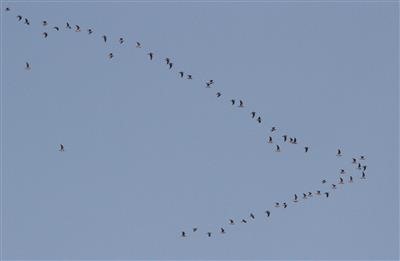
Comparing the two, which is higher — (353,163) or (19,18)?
(19,18)

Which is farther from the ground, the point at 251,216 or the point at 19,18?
the point at 19,18

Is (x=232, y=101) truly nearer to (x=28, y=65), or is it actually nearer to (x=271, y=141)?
(x=271, y=141)

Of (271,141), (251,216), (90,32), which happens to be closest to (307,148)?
(271,141)

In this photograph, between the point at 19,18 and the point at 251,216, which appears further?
the point at 251,216

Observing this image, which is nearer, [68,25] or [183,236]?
[68,25]

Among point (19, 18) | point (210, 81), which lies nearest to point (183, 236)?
point (210, 81)

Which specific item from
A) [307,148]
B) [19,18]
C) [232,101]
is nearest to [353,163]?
[307,148]

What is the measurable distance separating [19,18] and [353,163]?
937 inches

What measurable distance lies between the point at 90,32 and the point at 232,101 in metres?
9.86

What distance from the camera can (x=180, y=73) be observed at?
311 ft

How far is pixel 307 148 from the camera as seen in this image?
96125 millimetres

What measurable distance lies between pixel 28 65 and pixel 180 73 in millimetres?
9734

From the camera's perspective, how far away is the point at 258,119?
9581 cm

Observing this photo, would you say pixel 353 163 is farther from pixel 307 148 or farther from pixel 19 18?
pixel 19 18
